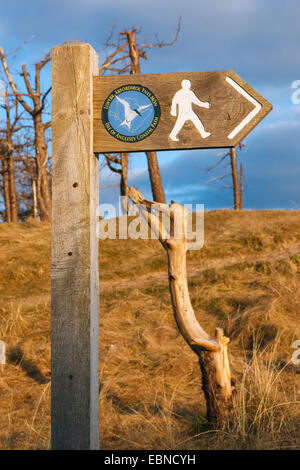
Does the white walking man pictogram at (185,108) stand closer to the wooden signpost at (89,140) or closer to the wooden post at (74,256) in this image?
the wooden signpost at (89,140)

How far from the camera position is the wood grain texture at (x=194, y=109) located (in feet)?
10.2

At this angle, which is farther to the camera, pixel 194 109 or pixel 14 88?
pixel 14 88

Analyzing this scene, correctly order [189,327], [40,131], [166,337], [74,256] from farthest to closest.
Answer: [40,131] < [166,337] < [189,327] < [74,256]

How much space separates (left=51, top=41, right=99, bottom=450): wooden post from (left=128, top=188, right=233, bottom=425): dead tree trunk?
137 centimetres

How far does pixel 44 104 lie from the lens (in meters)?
18.8

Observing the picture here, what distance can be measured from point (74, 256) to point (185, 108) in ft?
4.12

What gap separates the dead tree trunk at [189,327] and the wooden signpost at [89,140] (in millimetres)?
1341

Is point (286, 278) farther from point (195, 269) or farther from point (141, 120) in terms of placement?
point (141, 120)

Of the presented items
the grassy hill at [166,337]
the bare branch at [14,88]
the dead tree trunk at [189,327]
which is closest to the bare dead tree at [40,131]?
the bare branch at [14,88]

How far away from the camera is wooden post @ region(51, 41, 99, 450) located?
301cm

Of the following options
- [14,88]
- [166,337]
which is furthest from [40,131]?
[166,337]

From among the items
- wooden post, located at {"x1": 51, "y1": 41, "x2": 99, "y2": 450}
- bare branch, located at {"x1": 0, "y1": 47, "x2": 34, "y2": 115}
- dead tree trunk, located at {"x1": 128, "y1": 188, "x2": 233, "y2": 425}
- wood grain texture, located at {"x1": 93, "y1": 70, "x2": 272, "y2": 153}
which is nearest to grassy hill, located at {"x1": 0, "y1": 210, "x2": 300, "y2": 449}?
dead tree trunk, located at {"x1": 128, "y1": 188, "x2": 233, "y2": 425}

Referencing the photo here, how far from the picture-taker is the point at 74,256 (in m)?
3.07

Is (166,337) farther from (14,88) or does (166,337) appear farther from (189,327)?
(14,88)
